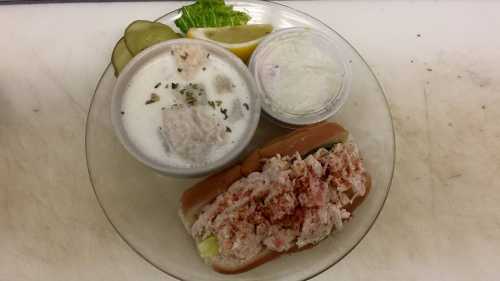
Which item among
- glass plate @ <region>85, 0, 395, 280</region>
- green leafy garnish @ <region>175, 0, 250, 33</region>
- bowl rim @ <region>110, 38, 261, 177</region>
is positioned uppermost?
green leafy garnish @ <region>175, 0, 250, 33</region>

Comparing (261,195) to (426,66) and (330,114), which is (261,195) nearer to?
(330,114)

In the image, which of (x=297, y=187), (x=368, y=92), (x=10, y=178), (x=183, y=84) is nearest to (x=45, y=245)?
(x=10, y=178)

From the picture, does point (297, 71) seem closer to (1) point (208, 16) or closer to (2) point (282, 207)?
(1) point (208, 16)

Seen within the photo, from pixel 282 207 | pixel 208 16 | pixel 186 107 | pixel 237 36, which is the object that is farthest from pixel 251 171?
pixel 208 16

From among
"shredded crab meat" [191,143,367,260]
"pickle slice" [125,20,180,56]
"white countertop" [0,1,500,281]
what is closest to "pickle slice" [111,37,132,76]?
"pickle slice" [125,20,180,56]

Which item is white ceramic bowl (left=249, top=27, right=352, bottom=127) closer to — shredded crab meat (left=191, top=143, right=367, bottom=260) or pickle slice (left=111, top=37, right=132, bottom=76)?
shredded crab meat (left=191, top=143, right=367, bottom=260)
